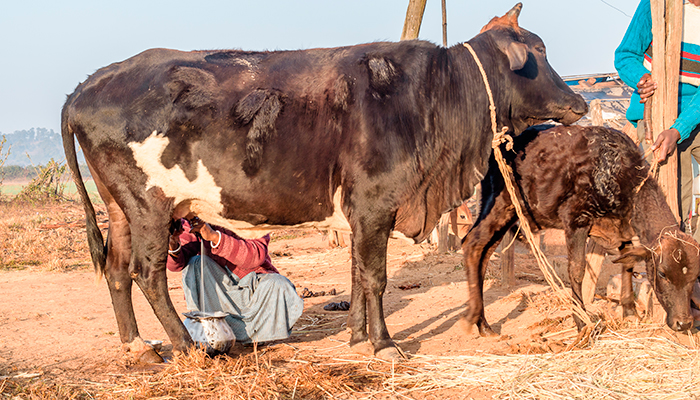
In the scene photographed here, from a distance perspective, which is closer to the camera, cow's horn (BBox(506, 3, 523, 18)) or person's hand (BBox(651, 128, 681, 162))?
person's hand (BBox(651, 128, 681, 162))

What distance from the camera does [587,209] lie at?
4.78 m

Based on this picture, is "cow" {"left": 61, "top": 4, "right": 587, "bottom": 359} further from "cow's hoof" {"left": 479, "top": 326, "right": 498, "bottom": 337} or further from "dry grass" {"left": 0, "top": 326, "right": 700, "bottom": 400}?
"cow's hoof" {"left": 479, "top": 326, "right": 498, "bottom": 337}

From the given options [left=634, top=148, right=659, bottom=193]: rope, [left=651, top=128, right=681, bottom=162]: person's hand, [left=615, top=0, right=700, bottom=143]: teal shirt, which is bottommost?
[left=634, top=148, right=659, bottom=193]: rope

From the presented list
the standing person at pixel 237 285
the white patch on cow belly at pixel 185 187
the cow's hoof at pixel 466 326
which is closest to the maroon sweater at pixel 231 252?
the standing person at pixel 237 285

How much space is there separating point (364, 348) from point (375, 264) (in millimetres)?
659

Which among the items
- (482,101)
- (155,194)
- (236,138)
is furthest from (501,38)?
(155,194)

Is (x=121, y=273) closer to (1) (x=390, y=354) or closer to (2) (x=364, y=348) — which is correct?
(2) (x=364, y=348)

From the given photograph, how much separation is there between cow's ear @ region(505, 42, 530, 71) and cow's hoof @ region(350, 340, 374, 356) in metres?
2.32

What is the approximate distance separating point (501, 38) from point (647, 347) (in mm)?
2503

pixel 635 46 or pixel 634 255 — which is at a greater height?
pixel 635 46

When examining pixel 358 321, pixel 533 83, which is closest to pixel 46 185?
pixel 358 321

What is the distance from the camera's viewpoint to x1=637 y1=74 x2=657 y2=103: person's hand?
177 inches

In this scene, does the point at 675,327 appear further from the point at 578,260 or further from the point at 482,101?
the point at 482,101

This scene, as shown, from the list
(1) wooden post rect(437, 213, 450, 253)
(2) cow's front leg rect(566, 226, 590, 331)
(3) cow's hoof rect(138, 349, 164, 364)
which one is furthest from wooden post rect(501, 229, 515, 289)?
(3) cow's hoof rect(138, 349, 164, 364)
